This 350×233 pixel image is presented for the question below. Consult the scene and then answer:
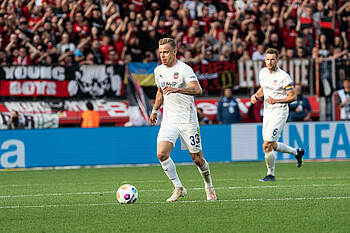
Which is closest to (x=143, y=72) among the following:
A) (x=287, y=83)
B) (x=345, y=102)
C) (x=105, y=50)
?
(x=105, y=50)

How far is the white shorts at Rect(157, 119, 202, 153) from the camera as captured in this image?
30.9 ft

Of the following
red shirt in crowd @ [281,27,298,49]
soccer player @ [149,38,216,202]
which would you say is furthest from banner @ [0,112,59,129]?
soccer player @ [149,38,216,202]

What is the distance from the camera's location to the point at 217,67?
2095cm

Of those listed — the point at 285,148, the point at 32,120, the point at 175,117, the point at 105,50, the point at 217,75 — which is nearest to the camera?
the point at 175,117

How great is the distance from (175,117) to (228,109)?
10320mm

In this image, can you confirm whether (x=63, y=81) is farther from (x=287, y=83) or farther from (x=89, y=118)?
(x=287, y=83)

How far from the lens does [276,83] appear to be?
42.2 feet

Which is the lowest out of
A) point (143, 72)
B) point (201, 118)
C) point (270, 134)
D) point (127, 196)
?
point (201, 118)

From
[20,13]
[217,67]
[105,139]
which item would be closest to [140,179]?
[105,139]

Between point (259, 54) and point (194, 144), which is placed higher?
point (194, 144)

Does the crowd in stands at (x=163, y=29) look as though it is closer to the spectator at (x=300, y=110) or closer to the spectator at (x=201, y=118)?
the spectator at (x=201, y=118)

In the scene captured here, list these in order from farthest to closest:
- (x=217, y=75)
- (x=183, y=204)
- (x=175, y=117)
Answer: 1. (x=217, y=75)
2. (x=175, y=117)
3. (x=183, y=204)

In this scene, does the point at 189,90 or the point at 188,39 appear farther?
the point at 188,39

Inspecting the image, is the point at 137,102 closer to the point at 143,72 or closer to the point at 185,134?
the point at 143,72
